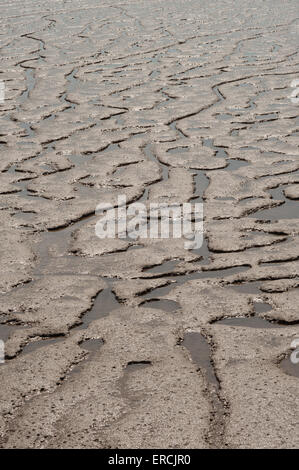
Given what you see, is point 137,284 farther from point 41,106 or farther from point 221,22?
point 221,22

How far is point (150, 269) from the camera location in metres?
2.99

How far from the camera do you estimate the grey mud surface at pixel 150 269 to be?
2080 mm

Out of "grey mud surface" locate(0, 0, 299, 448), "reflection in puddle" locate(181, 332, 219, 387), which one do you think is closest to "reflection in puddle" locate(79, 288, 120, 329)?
"grey mud surface" locate(0, 0, 299, 448)

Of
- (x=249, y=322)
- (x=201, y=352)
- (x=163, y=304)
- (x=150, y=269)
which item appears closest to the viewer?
(x=201, y=352)

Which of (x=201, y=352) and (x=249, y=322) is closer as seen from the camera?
(x=201, y=352)

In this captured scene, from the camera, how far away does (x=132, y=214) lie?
11.7ft

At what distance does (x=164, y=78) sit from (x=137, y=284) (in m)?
4.32

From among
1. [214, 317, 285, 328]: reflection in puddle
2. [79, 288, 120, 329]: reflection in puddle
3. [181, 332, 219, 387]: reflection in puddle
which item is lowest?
[181, 332, 219, 387]: reflection in puddle

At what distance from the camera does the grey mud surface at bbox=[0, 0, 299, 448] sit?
208cm

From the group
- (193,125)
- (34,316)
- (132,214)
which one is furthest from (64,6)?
(34,316)

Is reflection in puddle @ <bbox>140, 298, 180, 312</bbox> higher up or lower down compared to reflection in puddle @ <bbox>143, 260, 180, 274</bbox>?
lower down

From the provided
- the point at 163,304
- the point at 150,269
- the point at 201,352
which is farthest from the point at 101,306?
the point at 201,352

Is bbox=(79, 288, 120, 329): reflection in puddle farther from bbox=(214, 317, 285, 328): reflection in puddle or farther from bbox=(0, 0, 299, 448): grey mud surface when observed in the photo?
bbox=(214, 317, 285, 328): reflection in puddle

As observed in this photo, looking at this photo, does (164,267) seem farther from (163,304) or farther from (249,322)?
(249,322)
